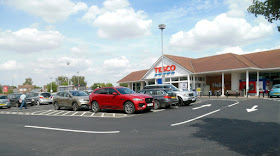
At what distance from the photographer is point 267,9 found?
21.6ft

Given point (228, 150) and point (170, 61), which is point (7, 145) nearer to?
point (228, 150)

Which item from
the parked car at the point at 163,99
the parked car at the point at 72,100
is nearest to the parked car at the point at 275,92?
the parked car at the point at 163,99

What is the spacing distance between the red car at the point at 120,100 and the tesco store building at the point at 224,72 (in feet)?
42.2

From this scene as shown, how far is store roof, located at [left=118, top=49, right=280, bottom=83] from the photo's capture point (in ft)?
92.4

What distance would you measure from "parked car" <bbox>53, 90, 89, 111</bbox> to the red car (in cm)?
112

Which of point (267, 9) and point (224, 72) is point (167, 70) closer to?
point (224, 72)

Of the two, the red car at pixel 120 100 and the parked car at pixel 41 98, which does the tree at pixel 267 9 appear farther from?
the parked car at pixel 41 98

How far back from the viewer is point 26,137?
747 cm

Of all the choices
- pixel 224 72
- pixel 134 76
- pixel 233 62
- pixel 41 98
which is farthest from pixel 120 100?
pixel 134 76

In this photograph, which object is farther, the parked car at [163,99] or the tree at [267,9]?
the parked car at [163,99]

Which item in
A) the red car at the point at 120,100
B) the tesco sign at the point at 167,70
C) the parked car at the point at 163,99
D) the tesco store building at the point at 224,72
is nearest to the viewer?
the red car at the point at 120,100

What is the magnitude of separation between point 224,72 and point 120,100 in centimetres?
2253

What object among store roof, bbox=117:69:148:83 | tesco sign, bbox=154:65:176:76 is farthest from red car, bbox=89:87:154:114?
store roof, bbox=117:69:148:83

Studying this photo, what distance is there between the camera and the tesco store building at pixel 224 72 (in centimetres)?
2842
